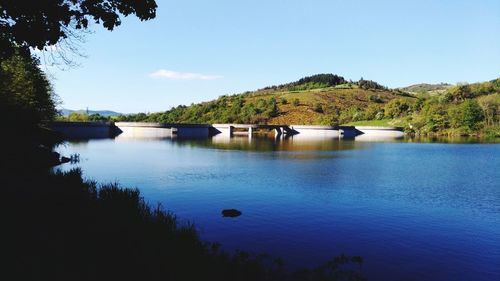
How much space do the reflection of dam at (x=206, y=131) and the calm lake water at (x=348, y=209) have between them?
→ 8756 centimetres

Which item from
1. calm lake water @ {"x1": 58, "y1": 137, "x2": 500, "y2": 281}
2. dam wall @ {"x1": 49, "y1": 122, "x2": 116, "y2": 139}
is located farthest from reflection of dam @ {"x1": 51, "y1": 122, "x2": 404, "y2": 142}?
calm lake water @ {"x1": 58, "y1": 137, "x2": 500, "y2": 281}

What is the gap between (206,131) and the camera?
167 meters

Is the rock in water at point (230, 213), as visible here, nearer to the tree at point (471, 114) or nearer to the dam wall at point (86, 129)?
the dam wall at point (86, 129)

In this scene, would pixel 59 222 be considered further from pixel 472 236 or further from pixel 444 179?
pixel 444 179

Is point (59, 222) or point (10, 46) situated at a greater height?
point (10, 46)

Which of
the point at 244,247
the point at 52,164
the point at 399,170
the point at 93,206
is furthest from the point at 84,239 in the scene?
the point at 399,170

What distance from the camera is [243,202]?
108 feet

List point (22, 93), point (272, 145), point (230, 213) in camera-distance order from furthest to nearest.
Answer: point (272, 145) < point (22, 93) < point (230, 213)

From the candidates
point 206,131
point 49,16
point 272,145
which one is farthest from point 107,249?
point 206,131

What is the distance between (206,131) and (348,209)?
138248 millimetres

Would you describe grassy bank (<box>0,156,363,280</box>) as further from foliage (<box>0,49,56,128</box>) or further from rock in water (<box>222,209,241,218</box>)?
foliage (<box>0,49,56,128</box>)

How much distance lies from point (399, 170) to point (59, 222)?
4433 cm

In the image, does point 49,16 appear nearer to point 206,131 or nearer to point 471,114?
point 206,131

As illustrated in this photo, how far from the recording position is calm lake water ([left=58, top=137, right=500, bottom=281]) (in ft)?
67.8
